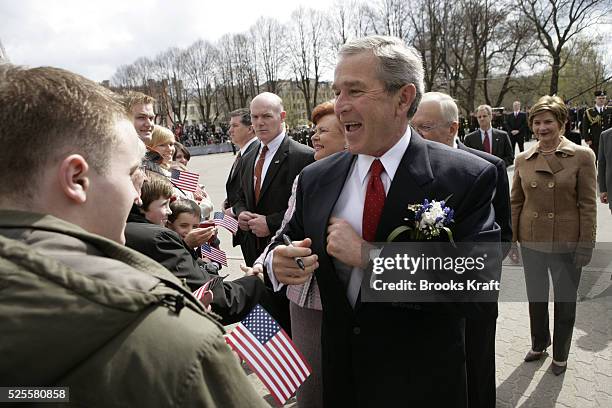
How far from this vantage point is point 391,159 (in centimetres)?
218

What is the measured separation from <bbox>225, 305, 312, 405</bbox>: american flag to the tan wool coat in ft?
9.16

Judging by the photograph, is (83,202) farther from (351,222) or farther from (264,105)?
(264,105)

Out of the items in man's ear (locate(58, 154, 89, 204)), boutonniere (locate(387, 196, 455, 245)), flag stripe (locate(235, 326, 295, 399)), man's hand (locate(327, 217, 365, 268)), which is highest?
man's ear (locate(58, 154, 89, 204))

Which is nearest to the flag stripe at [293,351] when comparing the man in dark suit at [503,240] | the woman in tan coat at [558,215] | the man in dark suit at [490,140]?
the man in dark suit at [503,240]

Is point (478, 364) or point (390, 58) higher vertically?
point (390, 58)

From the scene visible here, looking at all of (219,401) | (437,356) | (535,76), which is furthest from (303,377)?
(535,76)

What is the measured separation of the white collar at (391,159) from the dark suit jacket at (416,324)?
0.05m

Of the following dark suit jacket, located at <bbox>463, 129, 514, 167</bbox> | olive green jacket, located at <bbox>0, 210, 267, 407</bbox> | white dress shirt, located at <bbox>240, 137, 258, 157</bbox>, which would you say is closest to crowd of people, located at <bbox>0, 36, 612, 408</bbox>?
olive green jacket, located at <bbox>0, 210, 267, 407</bbox>

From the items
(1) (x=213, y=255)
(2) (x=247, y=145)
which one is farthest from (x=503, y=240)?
(2) (x=247, y=145)

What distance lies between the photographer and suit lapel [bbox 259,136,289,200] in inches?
197

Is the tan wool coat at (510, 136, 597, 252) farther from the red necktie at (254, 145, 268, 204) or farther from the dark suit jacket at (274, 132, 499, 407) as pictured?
the red necktie at (254, 145, 268, 204)

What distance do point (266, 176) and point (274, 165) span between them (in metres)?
0.15

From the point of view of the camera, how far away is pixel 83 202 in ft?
3.36

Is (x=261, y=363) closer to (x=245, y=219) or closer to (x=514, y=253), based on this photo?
(x=245, y=219)
